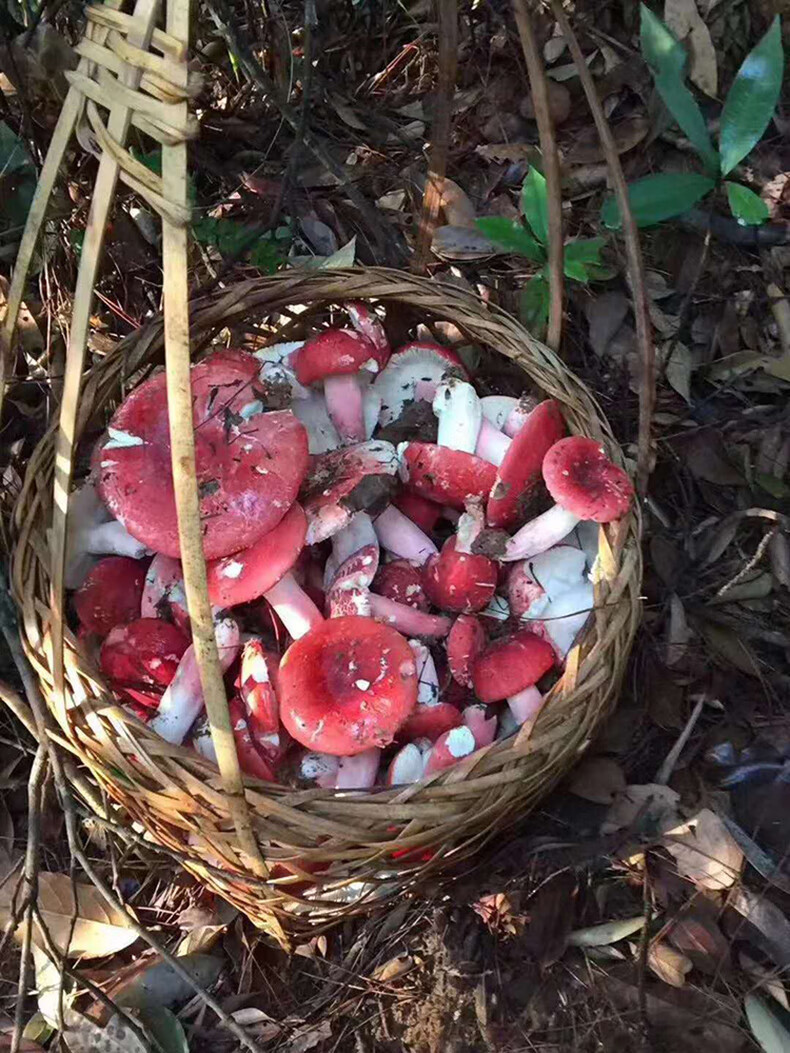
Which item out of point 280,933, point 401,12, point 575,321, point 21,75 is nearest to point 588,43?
point 401,12

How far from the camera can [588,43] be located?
2412 millimetres

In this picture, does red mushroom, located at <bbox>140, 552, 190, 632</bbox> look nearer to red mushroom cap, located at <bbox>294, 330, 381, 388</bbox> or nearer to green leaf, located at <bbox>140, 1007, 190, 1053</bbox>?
red mushroom cap, located at <bbox>294, 330, 381, 388</bbox>

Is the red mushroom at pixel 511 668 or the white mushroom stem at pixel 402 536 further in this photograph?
the white mushroom stem at pixel 402 536

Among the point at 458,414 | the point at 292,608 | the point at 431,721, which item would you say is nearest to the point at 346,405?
the point at 458,414

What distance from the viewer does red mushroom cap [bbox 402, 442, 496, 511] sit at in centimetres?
168

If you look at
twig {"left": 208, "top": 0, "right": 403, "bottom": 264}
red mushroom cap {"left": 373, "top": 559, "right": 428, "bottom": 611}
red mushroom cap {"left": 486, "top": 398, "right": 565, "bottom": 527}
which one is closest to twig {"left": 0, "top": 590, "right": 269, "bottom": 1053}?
red mushroom cap {"left": 373, "top": 559, "right": 428, "bottom": 611}

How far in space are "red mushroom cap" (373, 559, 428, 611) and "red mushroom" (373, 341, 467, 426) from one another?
38 cm

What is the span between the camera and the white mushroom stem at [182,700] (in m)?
1.56

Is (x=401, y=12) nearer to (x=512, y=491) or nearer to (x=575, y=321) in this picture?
(x=575, y=321)

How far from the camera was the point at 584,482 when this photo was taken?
155cm

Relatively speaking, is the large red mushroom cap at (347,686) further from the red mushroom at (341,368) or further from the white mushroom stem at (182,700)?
the red mushroom at (341,368)

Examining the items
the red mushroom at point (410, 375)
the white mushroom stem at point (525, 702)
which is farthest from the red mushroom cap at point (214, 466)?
the white mushroom stem at point (525, 702)

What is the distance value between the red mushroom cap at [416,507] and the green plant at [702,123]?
728 millimetres

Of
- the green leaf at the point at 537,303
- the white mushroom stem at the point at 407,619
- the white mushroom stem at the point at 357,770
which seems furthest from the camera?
the green leaf at the point at 537,303
